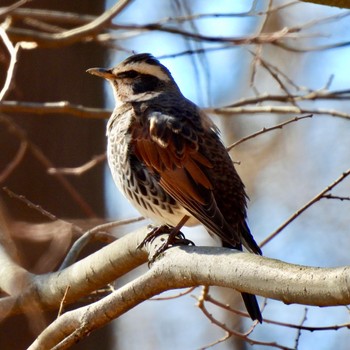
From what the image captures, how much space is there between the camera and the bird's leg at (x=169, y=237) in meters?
4.67

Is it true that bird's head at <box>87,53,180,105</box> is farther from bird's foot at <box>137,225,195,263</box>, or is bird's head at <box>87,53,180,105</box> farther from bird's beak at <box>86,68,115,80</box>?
bird's foot at <box>137,225,195,263</box>

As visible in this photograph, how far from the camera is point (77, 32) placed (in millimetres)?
6051

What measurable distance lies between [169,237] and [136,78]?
179cm

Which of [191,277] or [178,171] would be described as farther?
[178,171]

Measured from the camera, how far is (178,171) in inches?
210

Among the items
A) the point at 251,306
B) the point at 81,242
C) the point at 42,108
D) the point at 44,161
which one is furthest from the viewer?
the point at 44,161

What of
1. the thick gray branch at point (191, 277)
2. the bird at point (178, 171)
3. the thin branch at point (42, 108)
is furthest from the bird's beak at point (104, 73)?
A: the thick gray branch at point (191, 277)

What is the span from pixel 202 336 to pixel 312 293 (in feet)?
28.6

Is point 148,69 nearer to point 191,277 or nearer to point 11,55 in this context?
point 11,55

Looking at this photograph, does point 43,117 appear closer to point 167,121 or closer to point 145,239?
point 167,121

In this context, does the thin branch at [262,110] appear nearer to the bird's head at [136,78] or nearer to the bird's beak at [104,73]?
the bird's head at [136,78]

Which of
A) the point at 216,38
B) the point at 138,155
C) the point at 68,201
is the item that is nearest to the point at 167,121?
the point at 138,155

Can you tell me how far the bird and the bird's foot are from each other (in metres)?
0.09

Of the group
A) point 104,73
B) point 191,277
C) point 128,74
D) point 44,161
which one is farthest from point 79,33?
point 191,277
